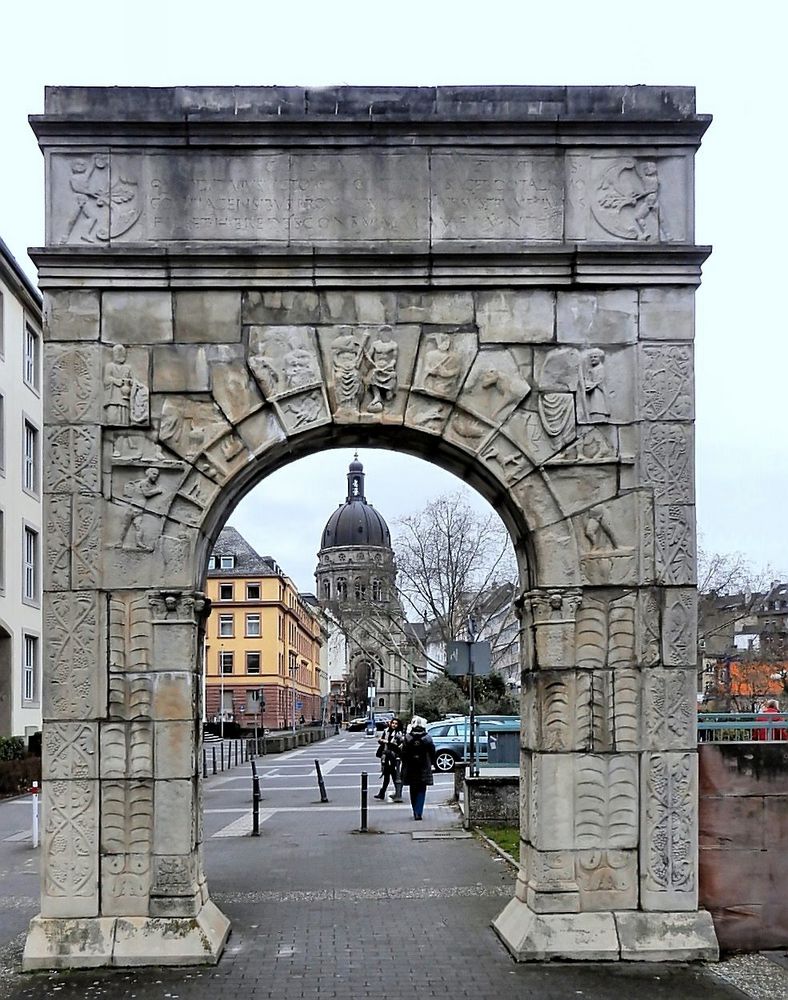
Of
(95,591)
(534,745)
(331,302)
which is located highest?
(331,302)

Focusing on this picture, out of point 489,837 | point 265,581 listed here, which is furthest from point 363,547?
point 489,837

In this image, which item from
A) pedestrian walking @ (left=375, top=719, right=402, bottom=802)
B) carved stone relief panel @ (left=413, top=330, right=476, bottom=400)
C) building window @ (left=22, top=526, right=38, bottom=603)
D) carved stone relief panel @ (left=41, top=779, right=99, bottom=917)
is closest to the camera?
carved stone relief panel @ (left=41, top=779, right=99, bottom=917)

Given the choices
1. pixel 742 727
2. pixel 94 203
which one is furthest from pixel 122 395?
pixel 742 727

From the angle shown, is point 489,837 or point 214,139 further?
point 489,837

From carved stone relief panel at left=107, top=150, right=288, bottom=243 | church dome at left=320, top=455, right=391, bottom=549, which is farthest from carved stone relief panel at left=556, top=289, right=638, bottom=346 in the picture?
church dome at left=320, top=455, right=391, bottom=549

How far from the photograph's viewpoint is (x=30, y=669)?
3625 cm

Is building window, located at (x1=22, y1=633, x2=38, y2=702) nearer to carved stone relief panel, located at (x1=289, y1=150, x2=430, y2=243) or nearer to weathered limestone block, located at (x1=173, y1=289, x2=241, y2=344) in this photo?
weathered limestone block, located at (x1=173, y1=289, x2=241, y2=344)

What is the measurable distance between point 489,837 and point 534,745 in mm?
7429

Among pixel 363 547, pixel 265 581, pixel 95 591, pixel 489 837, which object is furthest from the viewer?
pixel 363 547

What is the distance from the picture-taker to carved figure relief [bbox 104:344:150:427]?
32.0ft

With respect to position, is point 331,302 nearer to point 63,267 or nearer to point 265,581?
point 63,267

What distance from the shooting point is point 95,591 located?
955 cm

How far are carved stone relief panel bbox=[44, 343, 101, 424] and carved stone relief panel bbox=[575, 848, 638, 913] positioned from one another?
540cm

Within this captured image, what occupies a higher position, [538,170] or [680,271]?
[538,170]
